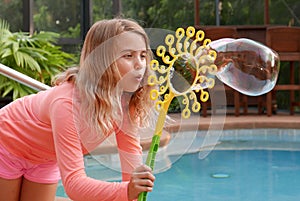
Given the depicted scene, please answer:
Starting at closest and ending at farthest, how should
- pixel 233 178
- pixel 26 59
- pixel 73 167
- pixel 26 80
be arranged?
pixel 73 167 → pixel 26 80 → pixel 233 178 → pixel 26 59

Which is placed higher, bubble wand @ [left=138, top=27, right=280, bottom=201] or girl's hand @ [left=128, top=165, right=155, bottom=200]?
bubble wand @ [left=138, top=27, right=280, bottom=201]

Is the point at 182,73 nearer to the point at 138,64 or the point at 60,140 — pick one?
the point at 138,64

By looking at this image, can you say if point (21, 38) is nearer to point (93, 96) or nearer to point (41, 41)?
point (41, 41)

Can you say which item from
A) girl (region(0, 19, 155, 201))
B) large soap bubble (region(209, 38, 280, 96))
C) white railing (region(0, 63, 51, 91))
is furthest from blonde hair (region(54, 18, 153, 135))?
white railing (region(0, 63, 51, 91))

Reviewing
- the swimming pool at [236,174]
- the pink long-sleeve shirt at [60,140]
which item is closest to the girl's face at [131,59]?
the pink long-sleeve shirt at [60,140]

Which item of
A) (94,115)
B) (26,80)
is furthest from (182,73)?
(26,80)

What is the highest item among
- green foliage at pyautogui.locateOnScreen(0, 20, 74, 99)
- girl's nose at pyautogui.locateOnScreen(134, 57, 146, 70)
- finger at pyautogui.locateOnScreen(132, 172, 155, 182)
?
girl's nose at pyautogui.locateOnScreen(134, 57, 146, 70)

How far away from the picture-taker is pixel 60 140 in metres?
1.11

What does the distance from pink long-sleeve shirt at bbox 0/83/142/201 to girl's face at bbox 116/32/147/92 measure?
0.40 ft

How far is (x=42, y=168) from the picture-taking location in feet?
4.71

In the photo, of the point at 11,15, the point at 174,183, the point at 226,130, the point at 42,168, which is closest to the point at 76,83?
the point at 42,168

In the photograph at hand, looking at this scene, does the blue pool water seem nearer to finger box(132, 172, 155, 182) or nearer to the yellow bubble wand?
the yellow bubble wand

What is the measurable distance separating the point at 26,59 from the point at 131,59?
3.98 metres

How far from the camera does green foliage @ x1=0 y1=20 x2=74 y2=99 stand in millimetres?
4930
